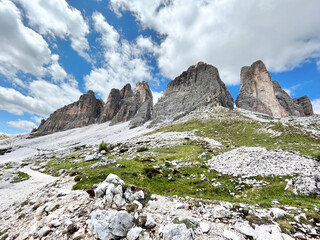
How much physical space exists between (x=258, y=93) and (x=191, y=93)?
97.8 meters

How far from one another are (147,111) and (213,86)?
81707mm

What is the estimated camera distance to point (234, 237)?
6340 mm

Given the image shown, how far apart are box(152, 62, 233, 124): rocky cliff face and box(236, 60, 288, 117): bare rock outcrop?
35.4 metres

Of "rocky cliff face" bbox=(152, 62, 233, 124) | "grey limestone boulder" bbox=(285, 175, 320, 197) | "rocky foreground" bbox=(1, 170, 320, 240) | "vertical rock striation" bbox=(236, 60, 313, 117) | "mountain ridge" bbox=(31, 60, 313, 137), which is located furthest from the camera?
"vertical rock striation" bbox=(236, 60, 313, 117)

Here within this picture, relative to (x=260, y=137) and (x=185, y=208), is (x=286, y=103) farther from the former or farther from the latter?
(x=185, y=208)

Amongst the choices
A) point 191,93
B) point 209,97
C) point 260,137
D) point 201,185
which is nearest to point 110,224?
point 201,185

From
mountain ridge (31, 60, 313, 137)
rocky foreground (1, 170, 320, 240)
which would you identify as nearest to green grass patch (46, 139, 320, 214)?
rocky foreground (1, 170, 320, 240)

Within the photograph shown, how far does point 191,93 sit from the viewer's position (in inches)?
5561

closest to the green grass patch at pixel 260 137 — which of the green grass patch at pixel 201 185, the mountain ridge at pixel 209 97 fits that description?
the green grass patch at pixel 201 185

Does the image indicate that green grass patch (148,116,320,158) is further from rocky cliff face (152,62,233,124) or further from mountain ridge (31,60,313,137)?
mountain ridge (31,60,313,137)

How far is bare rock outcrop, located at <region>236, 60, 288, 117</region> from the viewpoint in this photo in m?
160

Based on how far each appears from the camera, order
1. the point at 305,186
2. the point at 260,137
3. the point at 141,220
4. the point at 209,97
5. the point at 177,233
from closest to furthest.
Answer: the point at 177,233 < the point at 141,220 < the point at 305,186 < the point at 260,137 < the point at 209,97

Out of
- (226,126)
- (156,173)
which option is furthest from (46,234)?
(226,126)

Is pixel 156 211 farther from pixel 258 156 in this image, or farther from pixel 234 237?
pixel 258 156
